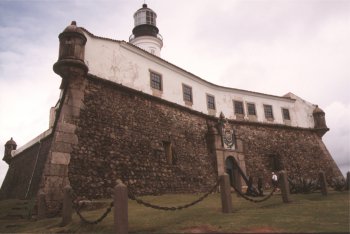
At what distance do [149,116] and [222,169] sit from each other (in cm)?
610

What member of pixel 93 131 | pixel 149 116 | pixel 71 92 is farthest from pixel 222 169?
pixel 71 92

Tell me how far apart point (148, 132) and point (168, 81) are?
3973mm

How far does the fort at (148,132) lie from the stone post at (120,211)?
195 inches

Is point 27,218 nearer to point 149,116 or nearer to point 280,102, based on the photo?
point 149,116

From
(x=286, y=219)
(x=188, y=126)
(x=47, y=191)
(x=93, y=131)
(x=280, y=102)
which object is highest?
(x=280, y=102)

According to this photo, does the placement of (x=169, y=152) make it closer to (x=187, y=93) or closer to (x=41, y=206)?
(x=187, y=93)

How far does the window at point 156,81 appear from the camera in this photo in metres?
15.4

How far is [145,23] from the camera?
26.1 meters

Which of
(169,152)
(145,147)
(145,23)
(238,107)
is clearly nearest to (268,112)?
(238,107)

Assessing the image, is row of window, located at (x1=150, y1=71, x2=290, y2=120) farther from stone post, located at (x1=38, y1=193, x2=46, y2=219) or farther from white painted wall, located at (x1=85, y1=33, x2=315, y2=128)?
stone post, located at (x1=38, y1=193, x2=46, y2=219)

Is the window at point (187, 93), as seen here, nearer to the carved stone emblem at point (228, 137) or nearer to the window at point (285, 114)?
the carved stone emblem at point (228, 137)

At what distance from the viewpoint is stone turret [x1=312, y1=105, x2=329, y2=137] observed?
Answer: 77.4ft

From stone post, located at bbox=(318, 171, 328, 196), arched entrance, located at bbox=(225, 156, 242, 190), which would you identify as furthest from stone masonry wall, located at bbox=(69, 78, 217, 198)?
stone post, located at bbox=(318, 171, 328, 196)

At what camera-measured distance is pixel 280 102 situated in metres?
23.2
